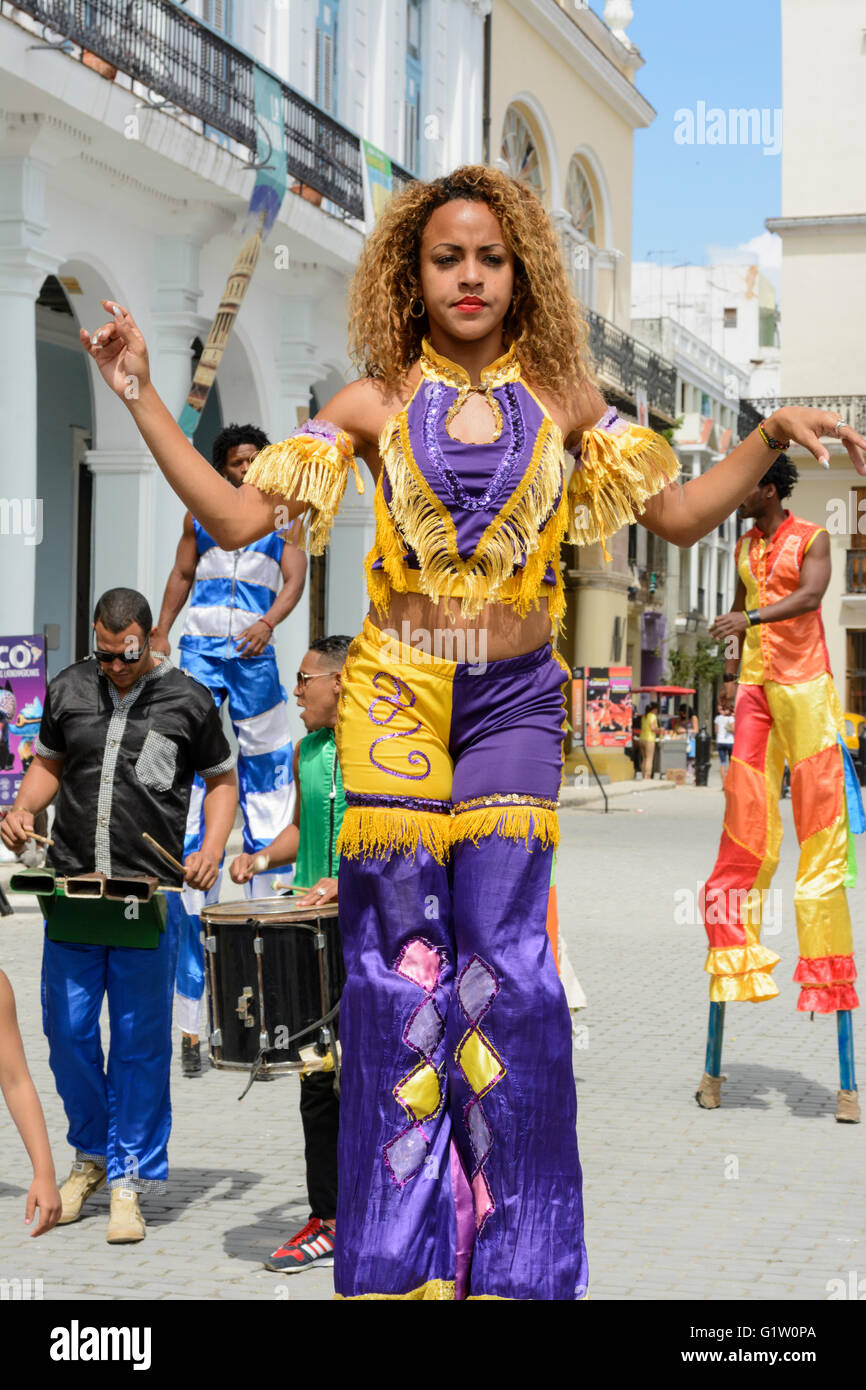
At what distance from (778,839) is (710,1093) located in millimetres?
956

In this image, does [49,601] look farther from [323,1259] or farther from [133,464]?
[323,1259]

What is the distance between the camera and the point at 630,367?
34.5 meters

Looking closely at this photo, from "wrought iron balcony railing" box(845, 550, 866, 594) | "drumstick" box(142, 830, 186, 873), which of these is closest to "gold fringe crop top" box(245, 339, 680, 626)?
"drumstick" box(142, 830, 186, 873)

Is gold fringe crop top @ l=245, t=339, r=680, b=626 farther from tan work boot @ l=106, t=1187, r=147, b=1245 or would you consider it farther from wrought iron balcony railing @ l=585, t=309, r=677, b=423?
wrought iron balcony railing @ l=585, t=309, r=677, b=423

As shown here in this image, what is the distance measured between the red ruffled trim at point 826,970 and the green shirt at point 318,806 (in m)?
2.35

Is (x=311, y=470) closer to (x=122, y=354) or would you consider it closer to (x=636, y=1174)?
(x=122, y=354)

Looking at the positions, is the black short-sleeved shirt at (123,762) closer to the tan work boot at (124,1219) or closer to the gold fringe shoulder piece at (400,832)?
the tan work boot at (124,1219)

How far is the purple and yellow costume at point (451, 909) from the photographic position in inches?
142

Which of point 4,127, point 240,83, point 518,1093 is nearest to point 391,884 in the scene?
point 518,1093

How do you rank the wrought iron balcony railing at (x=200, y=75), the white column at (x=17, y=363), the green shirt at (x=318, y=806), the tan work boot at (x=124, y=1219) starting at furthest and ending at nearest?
the wrought iron balcony railing at (x=200, y=75), the white column at (x=17, y=363), the green shirt at (x=318, y=806), the tan work boot at (x=124, y=1219)

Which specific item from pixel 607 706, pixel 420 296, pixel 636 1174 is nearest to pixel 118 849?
pixel 636 1174

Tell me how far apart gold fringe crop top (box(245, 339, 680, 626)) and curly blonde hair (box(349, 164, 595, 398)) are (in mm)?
74

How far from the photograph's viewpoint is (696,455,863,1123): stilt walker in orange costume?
7.14m

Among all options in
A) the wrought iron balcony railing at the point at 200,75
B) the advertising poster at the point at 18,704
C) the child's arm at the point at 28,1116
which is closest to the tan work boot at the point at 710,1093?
the child's arm at the point at 28,1116
